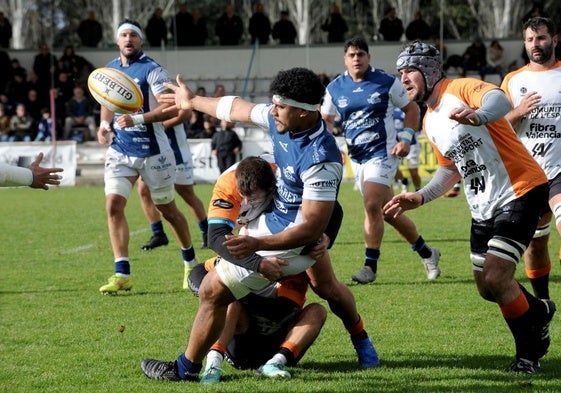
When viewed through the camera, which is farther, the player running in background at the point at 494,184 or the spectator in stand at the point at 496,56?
the spectator in stand at the point at 496,56

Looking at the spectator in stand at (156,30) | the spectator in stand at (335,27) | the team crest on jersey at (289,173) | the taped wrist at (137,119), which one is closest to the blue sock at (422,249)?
the taped wrist at (137,119)

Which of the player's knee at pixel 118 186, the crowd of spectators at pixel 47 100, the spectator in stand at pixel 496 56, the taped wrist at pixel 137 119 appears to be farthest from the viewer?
the spectator in stand at pixel 496 56

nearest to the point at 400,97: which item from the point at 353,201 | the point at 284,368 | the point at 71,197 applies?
the point at 284,368

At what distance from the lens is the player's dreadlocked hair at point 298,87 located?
5.70 m

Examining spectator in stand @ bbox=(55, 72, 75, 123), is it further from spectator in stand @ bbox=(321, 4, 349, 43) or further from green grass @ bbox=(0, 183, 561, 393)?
green grass @ bbox=(0, 183, 561, 393)

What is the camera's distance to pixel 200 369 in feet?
20.1

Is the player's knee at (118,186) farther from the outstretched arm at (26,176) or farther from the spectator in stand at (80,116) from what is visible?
the spectator in stand at (80,116)

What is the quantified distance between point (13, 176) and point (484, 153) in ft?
9.84

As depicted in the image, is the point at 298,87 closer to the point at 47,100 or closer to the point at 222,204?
the point at 222,204

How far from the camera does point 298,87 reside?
5695mm

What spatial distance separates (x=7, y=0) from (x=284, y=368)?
54797mm

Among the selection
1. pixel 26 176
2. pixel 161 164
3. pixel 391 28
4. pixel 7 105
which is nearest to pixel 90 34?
pixel 7 105

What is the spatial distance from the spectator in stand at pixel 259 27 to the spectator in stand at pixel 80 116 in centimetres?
618

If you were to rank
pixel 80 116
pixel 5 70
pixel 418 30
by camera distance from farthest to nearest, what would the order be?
pixel 5 70 < pixel 418 30 < pixel 80 116
